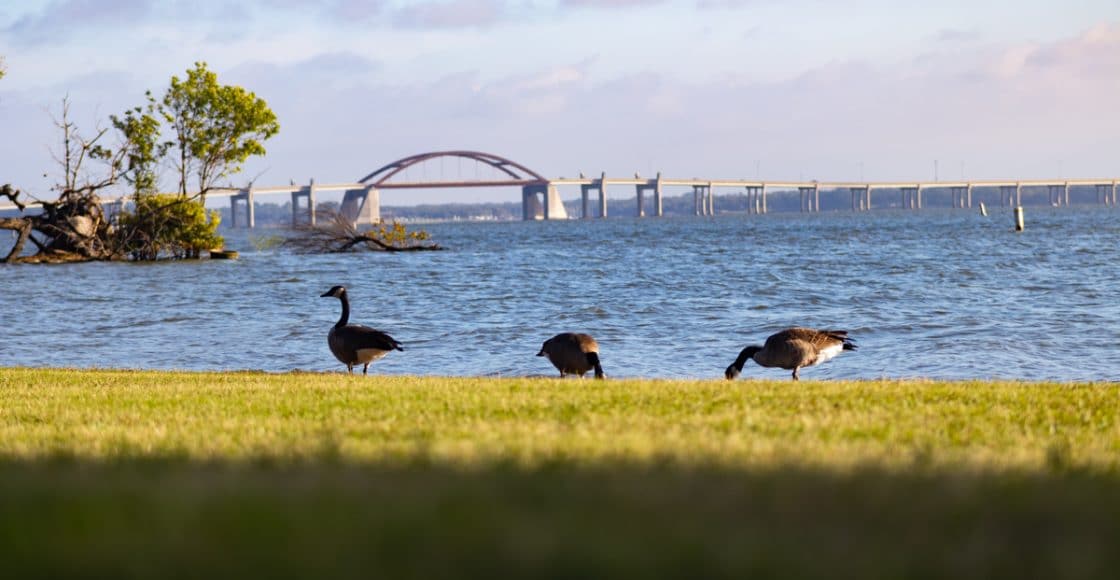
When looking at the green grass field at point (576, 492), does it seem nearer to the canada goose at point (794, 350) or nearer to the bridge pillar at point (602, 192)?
the canada goose at point (794, 350)

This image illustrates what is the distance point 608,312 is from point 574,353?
48.5 ft

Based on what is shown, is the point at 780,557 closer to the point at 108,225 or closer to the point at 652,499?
the point at 652,499

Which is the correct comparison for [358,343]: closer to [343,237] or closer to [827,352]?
[827,352]

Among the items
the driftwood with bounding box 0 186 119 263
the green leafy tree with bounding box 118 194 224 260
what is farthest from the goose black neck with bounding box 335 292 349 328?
the green leafy tree with bounding box 118 194 224 260

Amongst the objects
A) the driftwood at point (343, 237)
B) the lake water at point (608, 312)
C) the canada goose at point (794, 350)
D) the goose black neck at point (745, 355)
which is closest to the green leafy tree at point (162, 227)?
the lake water at point (608, 312)

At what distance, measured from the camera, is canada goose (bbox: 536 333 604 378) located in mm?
12922

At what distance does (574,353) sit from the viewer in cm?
1298

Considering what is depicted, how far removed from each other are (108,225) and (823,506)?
52.5m

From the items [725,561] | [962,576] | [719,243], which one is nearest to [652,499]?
[725,561]

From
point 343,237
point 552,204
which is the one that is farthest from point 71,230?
point 552,204

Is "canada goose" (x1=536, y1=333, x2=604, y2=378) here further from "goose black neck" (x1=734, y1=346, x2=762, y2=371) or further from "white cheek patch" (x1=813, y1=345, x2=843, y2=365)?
"white cheek patch" (x1=813, y1=345, x2=843, y2=365)

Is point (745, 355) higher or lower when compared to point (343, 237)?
lower

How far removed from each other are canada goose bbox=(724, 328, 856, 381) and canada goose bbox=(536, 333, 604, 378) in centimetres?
146

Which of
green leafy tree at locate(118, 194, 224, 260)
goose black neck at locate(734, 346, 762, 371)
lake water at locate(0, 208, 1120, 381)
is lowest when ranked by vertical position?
Result: lake water at locate(0, 208, 1120, 381)
